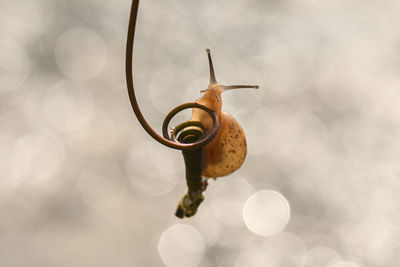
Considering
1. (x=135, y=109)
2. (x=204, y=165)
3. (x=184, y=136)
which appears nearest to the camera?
(x=135, y=109)

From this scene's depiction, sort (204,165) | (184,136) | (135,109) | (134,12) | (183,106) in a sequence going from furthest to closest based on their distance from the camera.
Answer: (204,165) → (184,136) → (183,106) → (135,109) → (134,12)

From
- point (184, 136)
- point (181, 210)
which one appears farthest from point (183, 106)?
point (181, 210)

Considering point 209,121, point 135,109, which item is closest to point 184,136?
point 209,121

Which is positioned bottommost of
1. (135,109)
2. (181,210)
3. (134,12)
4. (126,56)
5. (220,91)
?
(181,210)

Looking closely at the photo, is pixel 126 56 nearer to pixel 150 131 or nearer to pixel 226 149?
pixel 150 131

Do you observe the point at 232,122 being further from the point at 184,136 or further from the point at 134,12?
the point at 134,12

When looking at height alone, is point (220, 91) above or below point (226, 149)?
above

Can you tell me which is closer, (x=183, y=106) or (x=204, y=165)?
(x=183, y=106)
